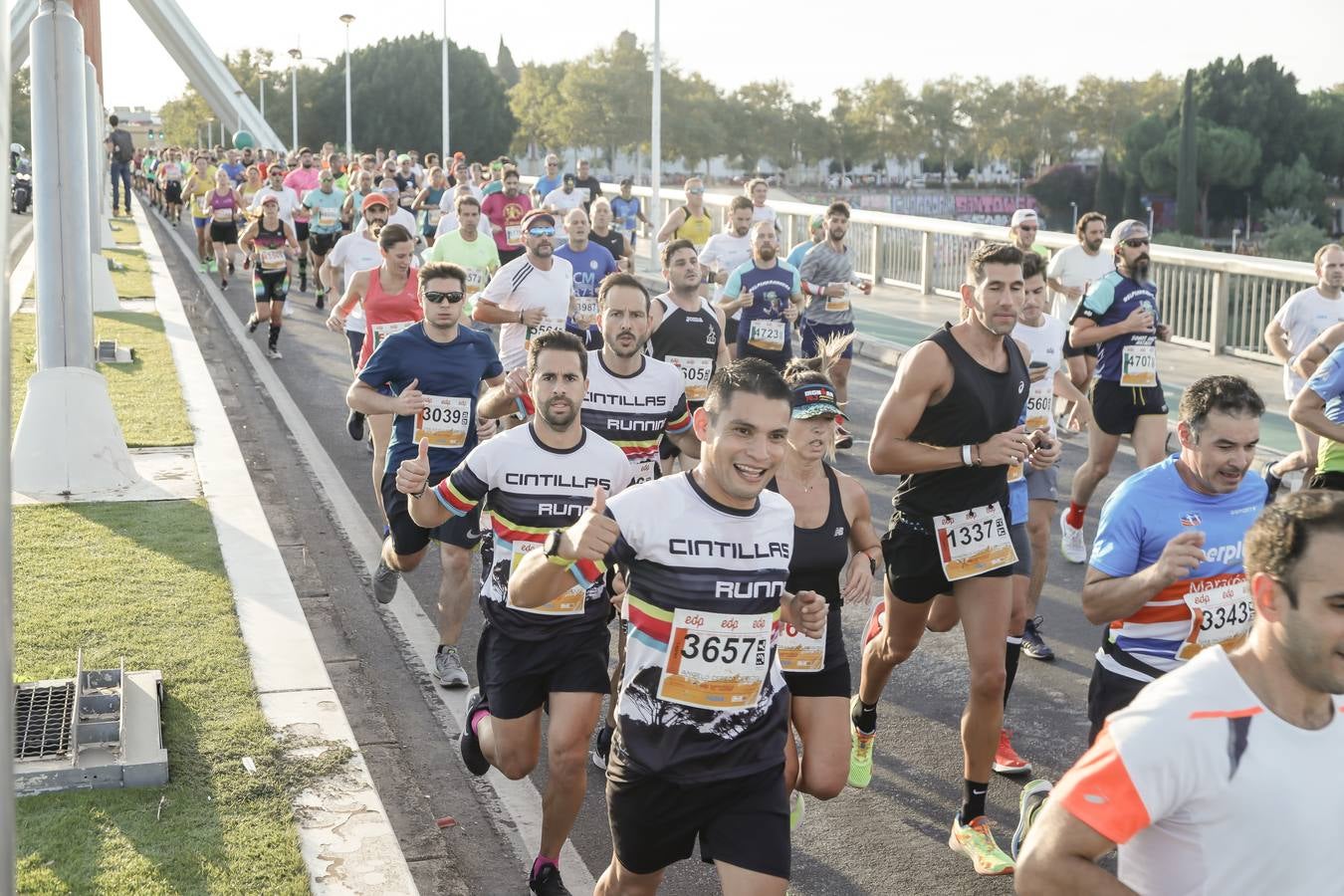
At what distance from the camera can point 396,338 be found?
862 cm

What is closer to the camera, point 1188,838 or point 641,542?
point 1188,838

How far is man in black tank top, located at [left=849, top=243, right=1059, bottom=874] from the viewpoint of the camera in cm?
598

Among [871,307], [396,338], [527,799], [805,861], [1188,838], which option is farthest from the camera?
[871,307]

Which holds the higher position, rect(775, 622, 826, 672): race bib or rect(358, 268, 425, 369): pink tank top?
rect(358, 268, 425, 369): pink tank top

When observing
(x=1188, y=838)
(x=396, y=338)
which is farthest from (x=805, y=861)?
(x=396, y=338)

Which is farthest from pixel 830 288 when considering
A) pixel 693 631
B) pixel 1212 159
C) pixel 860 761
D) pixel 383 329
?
pixel 1212 159

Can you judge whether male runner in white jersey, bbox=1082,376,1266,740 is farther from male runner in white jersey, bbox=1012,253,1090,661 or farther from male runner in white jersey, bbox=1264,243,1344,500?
male runner in white jersey, bbox=1264,243,1344,500

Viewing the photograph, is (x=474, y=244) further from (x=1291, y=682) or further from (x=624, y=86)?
(x=624, y=86)

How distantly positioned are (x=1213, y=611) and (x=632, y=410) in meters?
3.06

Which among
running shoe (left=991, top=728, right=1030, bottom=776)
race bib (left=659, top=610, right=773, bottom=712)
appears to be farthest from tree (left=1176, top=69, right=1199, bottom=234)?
race bib (left=659, top=610, right=773, bottom=712)

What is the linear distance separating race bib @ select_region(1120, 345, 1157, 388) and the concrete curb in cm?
522

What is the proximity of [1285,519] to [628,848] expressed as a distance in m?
2.18

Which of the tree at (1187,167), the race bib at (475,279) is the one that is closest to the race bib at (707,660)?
the race bib at (475,279)

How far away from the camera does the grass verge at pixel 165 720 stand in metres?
5.35
